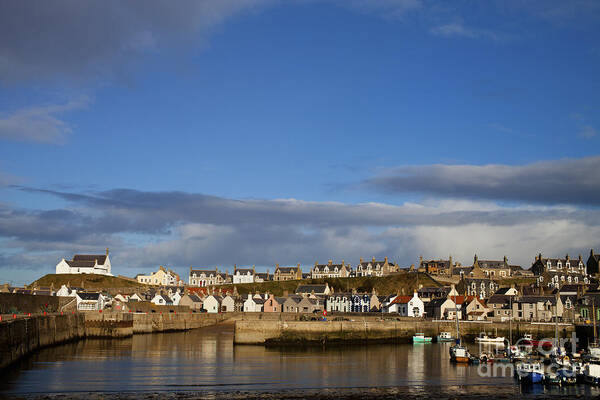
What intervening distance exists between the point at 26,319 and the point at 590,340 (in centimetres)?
6121

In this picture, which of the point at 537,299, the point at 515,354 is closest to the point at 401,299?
the point at 537,299

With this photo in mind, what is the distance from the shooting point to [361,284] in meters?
139

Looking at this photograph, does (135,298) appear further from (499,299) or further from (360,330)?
(499,299)

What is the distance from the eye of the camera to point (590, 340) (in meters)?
73.2

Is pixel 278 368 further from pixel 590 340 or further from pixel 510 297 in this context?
pixel 510 297

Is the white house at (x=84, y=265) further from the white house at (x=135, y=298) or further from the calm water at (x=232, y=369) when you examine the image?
the calm water at (x=232, y=369)

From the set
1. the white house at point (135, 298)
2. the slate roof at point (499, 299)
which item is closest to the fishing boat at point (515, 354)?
the slate roof at point (499, 299)

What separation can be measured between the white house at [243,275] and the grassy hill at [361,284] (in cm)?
1625

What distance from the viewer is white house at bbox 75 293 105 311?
324ft

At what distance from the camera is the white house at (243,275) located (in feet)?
522

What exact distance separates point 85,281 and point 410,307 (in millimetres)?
72966

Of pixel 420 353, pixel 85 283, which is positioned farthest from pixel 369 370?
pixel 85 283

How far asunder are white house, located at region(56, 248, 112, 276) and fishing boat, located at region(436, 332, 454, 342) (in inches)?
3542

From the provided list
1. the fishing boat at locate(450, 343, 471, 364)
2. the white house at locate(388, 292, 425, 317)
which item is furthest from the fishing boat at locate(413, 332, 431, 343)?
the white house at locate(388, 292, 425, 317)
